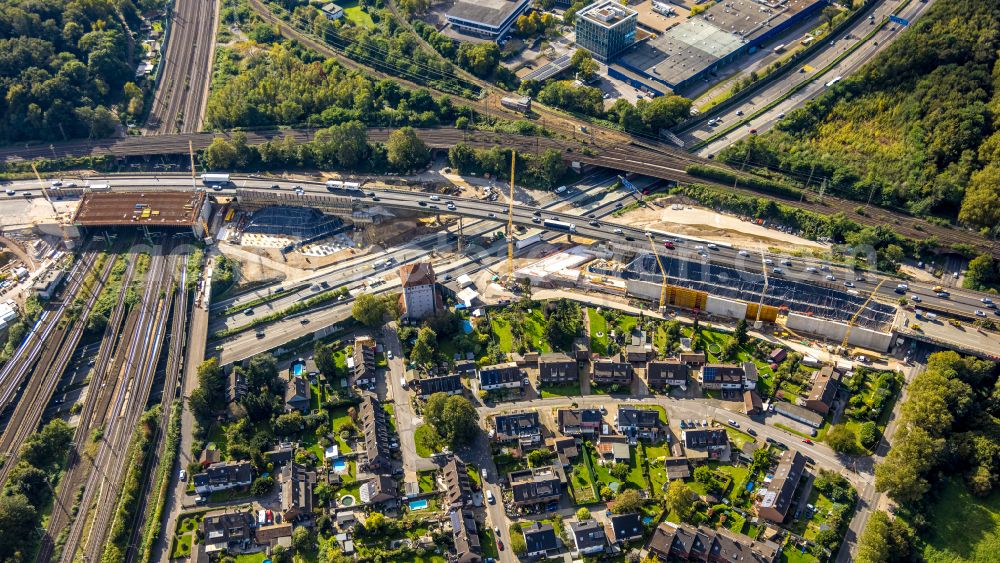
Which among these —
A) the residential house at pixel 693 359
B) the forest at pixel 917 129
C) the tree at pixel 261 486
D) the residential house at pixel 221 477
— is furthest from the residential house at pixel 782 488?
the residential house at pixel 221 477

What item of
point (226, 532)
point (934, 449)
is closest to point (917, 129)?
point (934, 449)

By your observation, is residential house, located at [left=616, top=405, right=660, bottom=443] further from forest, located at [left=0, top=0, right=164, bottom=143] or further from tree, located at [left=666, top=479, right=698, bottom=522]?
forest, located at [left=0, top=0, right=164, bottom=143]

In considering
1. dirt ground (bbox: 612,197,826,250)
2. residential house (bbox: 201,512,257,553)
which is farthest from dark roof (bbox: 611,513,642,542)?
dirt ground (bbox: 612,197,826,250)

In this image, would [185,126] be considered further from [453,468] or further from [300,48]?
[453,468]

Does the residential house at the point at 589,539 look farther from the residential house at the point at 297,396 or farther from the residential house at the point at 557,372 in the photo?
the residential house at the point at 297,396

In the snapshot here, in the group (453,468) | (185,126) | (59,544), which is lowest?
(59,544)

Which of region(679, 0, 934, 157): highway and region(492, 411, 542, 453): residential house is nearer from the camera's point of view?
region(492, 411, 542, 453): residential house

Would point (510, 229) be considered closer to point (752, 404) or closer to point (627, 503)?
point (752, 404)

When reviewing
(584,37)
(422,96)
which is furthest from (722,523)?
(584,37)
